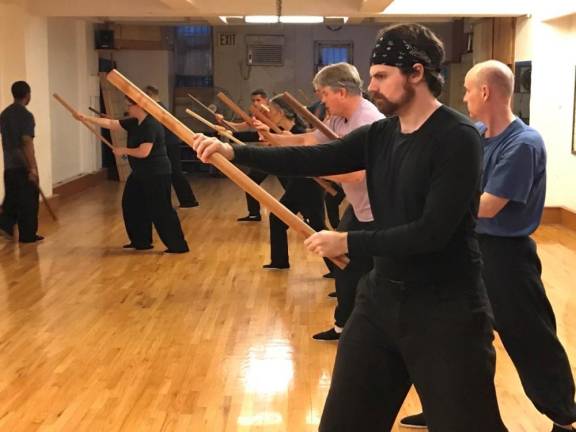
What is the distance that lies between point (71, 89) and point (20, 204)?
4.22 meters

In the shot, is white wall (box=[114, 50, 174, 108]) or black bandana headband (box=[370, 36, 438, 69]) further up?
white wall (box=[114, 50, 174, 108])

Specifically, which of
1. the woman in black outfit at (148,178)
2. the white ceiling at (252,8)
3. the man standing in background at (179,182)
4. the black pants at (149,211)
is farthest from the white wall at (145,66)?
the black pants at (149,211)

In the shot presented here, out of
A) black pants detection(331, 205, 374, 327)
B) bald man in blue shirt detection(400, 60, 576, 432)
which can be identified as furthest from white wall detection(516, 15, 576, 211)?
bald man in blue shirt detection(400, 60, 576, 432)

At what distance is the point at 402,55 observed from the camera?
204 cm

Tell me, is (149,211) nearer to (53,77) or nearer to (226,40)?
(53,77)

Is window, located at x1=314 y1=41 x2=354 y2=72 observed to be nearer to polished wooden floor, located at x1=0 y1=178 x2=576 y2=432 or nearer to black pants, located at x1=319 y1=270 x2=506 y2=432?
polished wooden floor, located at x1=0 y1=178 x2=576 y2=432

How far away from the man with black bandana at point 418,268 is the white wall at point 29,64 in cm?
685

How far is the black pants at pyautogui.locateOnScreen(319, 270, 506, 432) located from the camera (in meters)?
Result: 2.00

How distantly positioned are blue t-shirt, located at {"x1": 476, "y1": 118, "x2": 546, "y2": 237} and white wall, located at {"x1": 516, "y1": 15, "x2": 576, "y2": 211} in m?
5.66

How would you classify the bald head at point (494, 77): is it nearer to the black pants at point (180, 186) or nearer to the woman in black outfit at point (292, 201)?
the woman in black outfit at point (292, 201)

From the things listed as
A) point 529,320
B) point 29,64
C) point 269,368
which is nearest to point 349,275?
point 269,368

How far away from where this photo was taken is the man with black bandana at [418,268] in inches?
77.6

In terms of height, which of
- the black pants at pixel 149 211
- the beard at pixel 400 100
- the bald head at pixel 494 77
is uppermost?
the bald head at pixel 494 77

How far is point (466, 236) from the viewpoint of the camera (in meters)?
2.06
